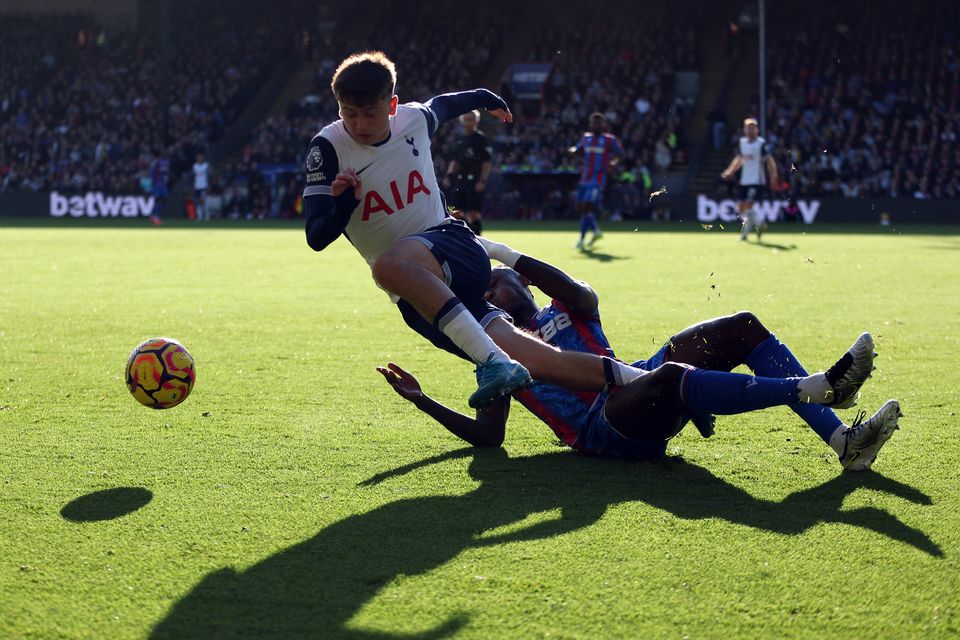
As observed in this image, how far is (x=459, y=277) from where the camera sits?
505cm

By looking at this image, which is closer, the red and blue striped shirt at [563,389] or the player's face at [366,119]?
the red and blue striped shirt at [563,389]

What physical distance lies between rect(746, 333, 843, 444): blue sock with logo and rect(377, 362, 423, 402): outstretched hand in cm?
141

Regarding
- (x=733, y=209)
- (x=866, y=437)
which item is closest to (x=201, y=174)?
(x=733, y=209)

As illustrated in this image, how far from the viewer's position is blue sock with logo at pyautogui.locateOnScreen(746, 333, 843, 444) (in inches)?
168

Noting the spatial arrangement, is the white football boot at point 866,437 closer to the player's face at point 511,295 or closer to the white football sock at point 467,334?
the white football sock at point 467,334

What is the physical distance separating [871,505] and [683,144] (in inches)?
1017

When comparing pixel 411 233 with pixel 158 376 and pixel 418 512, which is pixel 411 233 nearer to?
pixel 158 376

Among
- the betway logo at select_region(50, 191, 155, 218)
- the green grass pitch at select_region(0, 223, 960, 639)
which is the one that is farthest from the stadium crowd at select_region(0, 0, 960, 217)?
the green grass pitch at select_region(0, 223, 960, 639)

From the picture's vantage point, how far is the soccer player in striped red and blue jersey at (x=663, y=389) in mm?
3898

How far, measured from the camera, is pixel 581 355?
4.44 meters

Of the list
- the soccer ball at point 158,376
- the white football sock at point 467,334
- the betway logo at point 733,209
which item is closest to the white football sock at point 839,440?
the white football sock at point 467,334

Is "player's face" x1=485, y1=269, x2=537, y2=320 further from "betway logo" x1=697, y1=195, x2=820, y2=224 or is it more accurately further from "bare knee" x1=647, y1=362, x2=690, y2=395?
"betway logo" x1=697, y1=195, x2=820, y2=224

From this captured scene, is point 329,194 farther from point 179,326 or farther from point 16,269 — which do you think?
point 16,269

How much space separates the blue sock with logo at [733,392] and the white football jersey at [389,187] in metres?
1.87
